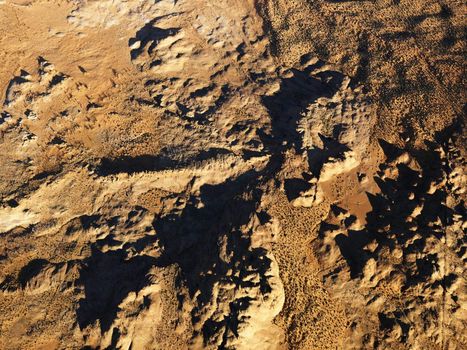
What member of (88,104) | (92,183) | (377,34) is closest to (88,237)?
(92,183)

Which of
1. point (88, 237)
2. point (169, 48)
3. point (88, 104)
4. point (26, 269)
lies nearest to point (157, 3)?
point (169, 48)

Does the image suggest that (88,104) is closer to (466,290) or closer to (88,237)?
(88,237)

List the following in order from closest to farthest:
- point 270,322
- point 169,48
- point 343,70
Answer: point 270,322 < point 343,70 < point 169,48

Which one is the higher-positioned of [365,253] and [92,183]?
[92,183]

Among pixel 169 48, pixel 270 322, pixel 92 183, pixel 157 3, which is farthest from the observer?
pixel 157 3

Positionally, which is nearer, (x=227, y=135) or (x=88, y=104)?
(x=227, y=135)

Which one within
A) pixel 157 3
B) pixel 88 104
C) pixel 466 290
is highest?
pixel 157 3
